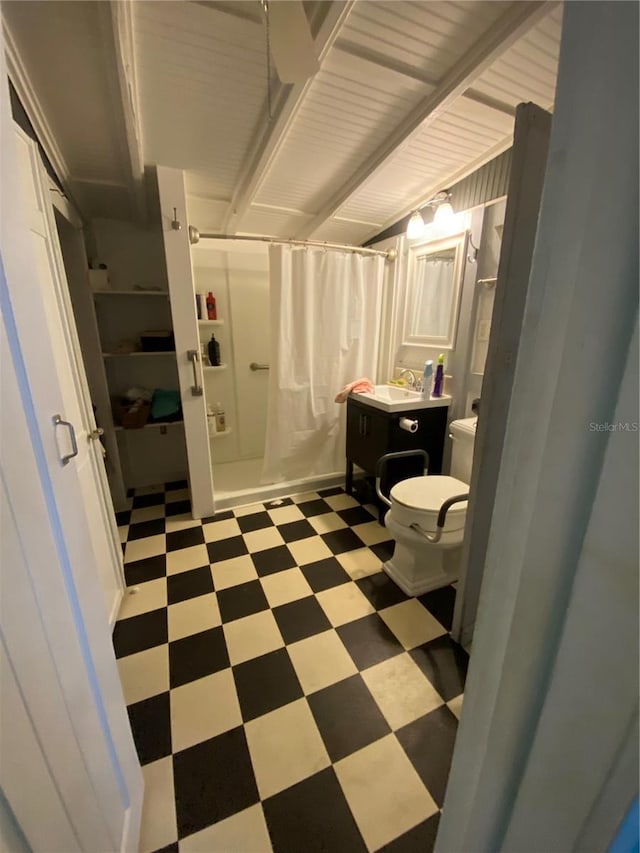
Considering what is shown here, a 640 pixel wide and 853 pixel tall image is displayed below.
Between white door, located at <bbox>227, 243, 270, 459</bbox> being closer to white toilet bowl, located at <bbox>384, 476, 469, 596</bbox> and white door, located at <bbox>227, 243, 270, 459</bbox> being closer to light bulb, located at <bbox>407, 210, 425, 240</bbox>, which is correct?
light bulb, located at <bbox>407, 210, 425, 240</bbox>

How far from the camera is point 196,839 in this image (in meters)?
0.82

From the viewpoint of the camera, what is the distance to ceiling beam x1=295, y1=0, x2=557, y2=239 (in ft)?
3.19

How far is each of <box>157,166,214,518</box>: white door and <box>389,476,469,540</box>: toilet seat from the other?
4.09 ft

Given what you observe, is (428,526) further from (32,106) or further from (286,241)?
(32,106)

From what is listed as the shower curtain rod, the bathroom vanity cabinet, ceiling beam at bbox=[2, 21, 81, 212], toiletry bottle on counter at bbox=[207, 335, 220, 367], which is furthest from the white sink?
ceiling beam at bbox=[2, 21, 81, 212]

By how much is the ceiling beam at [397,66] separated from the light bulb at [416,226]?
2.32 feet

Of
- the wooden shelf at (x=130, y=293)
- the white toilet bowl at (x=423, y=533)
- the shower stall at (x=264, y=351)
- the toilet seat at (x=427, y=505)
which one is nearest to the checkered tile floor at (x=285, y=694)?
the white toilet bowl at (x=423, y=533)

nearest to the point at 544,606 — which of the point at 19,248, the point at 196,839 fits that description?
the point at 19,248

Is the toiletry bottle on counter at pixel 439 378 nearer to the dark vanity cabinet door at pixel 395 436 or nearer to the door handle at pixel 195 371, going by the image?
the dark vanity cabinet door at pixel 395 436

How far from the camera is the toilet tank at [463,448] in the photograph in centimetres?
169

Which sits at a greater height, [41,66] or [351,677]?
[41,66]

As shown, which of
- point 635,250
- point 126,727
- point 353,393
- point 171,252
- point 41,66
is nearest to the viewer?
point 635,250

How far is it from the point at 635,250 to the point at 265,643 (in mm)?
1561

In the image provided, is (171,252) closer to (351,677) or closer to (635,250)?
(635,250)
